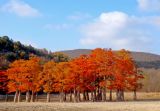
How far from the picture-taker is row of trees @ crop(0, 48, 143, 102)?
8906 cm

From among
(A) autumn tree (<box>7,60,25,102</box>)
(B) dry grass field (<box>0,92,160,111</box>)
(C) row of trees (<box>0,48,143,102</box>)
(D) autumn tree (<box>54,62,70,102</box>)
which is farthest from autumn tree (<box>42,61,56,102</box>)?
(B) dry grass field (<box>0,92,160,111</box>)

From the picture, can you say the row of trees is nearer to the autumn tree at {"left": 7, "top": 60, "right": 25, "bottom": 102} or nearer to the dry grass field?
the autumn tree at {"left": 7, "top": 60, "right": 25, "bottom": 102}

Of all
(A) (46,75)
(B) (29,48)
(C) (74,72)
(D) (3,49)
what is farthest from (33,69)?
(B) (29,48)

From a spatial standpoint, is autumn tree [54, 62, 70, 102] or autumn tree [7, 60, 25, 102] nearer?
autumn tree [54, 62, 70, 102]

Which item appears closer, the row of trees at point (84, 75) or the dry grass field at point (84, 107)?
the dry grass field at point (84, 107)

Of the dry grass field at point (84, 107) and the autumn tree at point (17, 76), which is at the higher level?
the autumn tree at point (17, 76)

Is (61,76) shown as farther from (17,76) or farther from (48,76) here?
(17,76)

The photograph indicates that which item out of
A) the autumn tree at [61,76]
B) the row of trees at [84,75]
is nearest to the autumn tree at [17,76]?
the row of trees at [84,75]

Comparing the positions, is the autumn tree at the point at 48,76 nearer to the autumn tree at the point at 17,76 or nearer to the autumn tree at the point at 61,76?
the autumn tree at the point at 61,76

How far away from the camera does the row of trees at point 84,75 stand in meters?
89.1

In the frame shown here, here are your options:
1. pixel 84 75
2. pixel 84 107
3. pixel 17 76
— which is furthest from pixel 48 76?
pixel 84 107

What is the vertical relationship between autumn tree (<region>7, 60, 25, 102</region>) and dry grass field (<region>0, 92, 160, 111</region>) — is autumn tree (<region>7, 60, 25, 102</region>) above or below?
above

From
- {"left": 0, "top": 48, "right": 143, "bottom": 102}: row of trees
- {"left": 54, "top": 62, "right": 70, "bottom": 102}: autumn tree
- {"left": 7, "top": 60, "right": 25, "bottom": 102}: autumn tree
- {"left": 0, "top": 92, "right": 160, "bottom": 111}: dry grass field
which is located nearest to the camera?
{"left": 0, "top": 92, "right": 160, "bottom": 111}: dry grass field

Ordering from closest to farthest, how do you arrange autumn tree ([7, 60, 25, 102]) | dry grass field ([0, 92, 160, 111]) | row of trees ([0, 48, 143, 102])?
dry grass field ([0, 92, 160, 111]) → row of trees ([0, 48, 143, 102]) → autumn tree ([7, 60, 25, 102])
